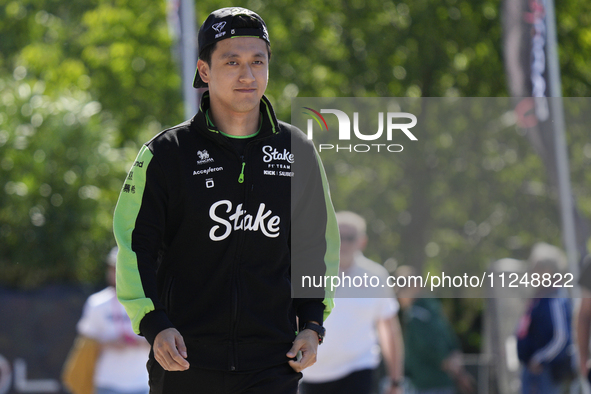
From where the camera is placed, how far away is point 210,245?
275 cm

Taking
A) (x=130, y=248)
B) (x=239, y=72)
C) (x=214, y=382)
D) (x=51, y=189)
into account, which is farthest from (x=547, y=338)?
(x=51, y=189)

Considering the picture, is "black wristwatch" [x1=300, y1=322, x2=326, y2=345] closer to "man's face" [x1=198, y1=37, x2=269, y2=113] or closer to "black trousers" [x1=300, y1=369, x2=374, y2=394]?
"man's face" [x1=198, y1=37, x2=269, y2=113]

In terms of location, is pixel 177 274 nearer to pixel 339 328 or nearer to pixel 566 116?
pixel 339 328

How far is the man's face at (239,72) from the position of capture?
2.80 meters

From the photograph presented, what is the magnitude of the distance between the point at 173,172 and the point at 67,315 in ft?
25.7

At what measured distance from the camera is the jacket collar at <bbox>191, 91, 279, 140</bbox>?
2.83 meters

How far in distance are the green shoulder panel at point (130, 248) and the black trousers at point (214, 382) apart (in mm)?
197

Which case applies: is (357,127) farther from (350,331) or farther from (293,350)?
(350,331)

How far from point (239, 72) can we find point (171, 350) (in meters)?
0.96

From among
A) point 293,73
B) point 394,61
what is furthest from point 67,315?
point 394,61

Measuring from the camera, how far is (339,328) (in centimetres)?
587

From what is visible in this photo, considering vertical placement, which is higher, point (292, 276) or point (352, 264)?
point (352, 264)

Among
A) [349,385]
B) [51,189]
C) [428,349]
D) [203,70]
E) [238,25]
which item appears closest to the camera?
[238,25]

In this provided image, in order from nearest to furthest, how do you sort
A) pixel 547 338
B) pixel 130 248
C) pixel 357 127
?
pixel 130 248
pixel 357 127
pixel 547 338
